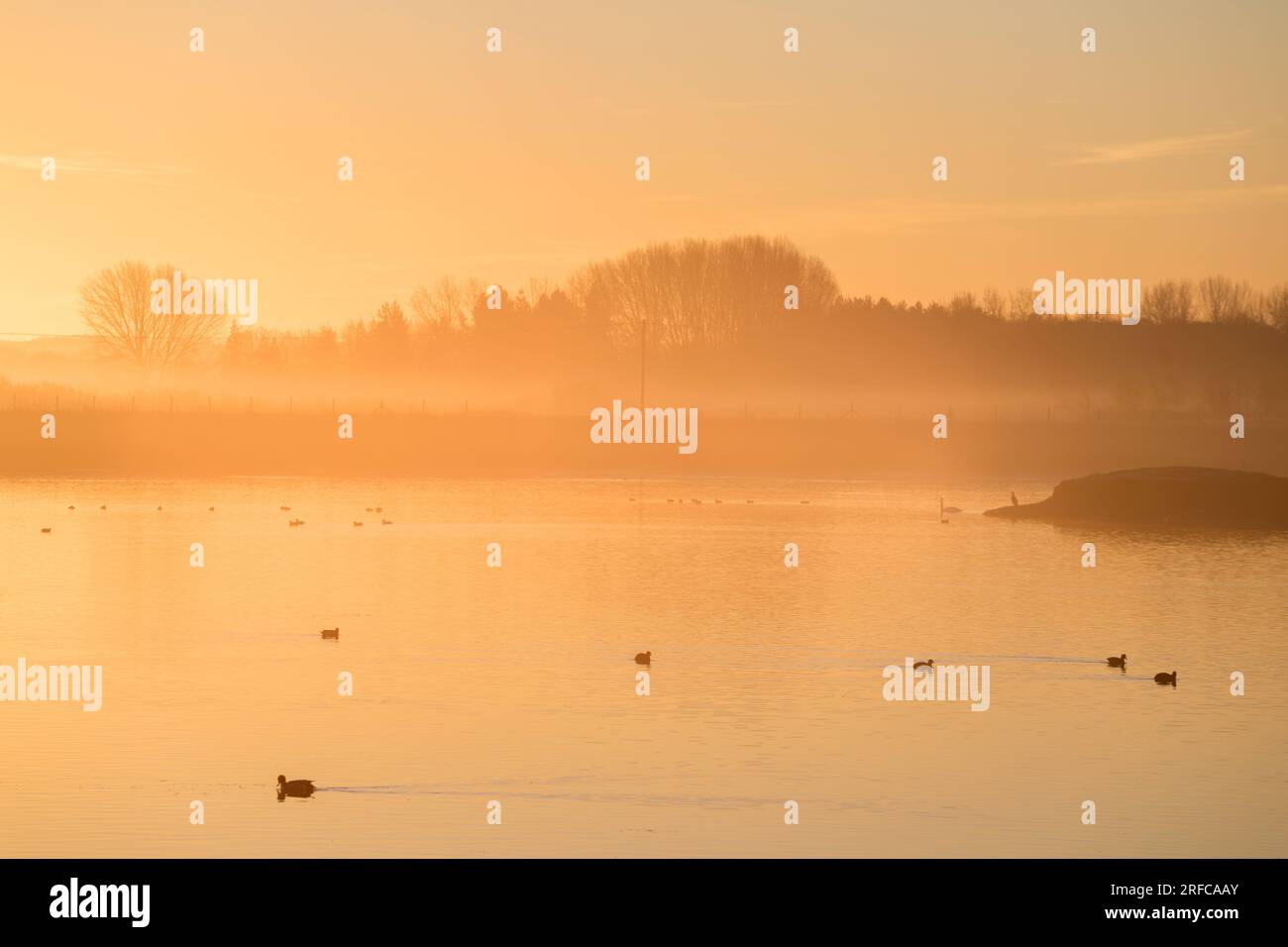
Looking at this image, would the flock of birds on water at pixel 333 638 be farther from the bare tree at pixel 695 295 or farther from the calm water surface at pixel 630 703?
the bare tree at pixel 695 295

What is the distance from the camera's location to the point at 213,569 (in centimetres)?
5756

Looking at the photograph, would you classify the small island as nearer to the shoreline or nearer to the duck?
the shoreline

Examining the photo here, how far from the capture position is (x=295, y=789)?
24.2 metres

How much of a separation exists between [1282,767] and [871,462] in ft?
394

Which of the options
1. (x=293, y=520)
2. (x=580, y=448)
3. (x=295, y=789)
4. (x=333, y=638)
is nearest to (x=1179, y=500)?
(x=293, y=520)

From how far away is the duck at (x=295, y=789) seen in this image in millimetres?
24188

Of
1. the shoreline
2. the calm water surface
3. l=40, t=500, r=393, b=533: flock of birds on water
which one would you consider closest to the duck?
the calm water surface

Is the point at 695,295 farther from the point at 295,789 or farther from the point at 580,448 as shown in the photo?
the point at 295,789

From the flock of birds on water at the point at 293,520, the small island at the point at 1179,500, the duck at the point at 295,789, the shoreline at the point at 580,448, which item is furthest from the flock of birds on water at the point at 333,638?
the shoreline at the point at 580,448

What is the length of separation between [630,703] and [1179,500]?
2378 inches

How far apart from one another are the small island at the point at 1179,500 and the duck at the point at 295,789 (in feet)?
224

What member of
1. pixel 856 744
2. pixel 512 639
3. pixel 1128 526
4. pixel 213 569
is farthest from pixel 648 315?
pixel 856 744
